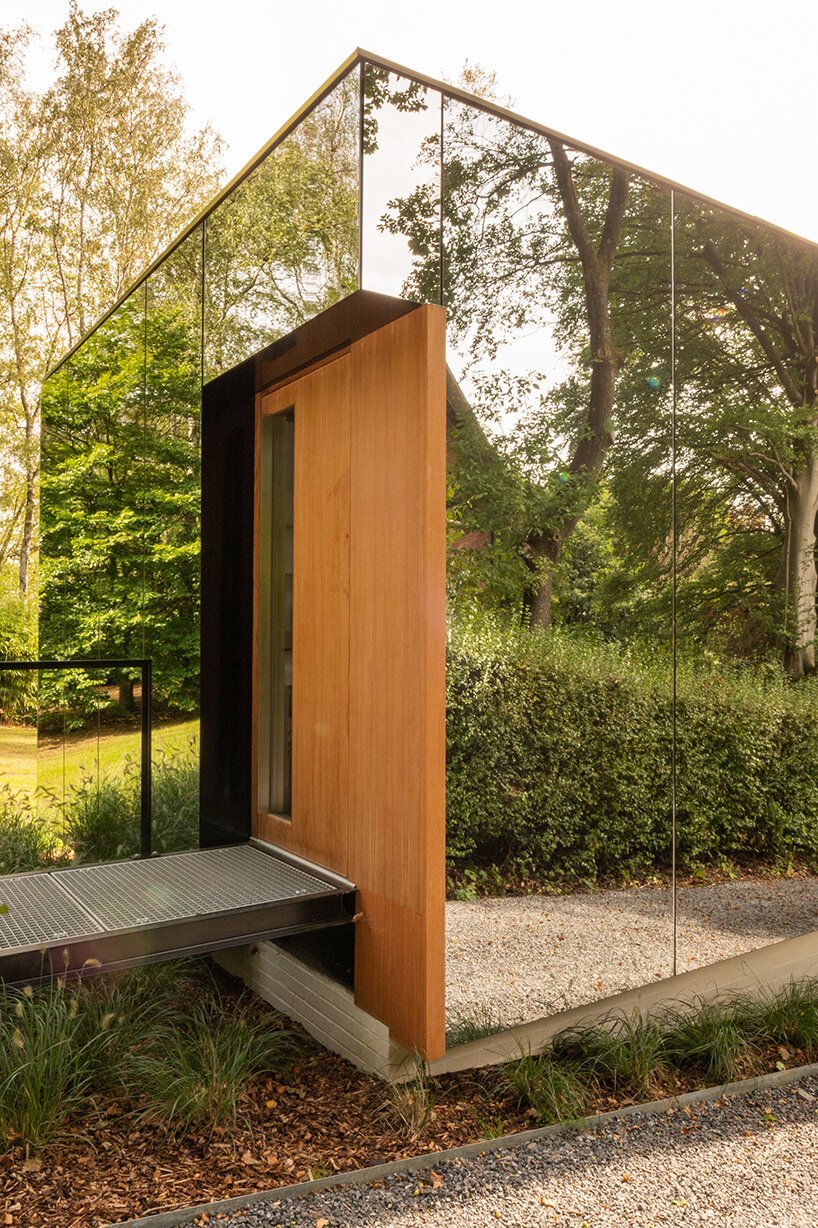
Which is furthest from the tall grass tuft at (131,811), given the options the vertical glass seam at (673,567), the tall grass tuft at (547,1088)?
the vertical glass seam at (673,567)

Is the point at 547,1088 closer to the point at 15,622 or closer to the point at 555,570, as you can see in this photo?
the point at 555,570

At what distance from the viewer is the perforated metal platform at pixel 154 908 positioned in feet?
9.06

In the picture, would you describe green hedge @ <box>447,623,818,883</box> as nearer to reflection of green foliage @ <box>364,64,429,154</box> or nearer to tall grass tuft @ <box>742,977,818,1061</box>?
tall grass tuft @ <box>742,977,818,1061</box>

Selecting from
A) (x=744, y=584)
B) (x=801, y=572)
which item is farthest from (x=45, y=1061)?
(x=801, y=572)

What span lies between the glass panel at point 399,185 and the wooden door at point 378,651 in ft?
0.62

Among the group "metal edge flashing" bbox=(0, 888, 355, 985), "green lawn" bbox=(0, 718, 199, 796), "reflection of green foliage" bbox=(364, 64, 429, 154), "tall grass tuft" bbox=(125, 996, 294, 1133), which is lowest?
"tall grass tuft" bbox=(125, 996, 294, 1133)

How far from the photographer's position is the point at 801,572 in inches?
171

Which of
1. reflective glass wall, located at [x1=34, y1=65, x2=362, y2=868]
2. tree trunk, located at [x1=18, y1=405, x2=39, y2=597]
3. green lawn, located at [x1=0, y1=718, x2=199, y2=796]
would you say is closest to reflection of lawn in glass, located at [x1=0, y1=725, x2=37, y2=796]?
tree trunk, located at [x1=18, y1=405, x2=39, y2=597]

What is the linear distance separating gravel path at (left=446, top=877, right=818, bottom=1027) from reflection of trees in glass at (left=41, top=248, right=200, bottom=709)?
1.95m

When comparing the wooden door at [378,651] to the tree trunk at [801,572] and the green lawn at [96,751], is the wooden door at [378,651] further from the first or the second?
the tree trunk at [801,572]

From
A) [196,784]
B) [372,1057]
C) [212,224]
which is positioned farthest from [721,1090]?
[212,224]

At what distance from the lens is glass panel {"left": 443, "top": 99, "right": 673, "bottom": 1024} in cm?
320

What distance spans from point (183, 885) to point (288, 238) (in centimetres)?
251

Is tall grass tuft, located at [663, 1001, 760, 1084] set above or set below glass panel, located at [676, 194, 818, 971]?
below
